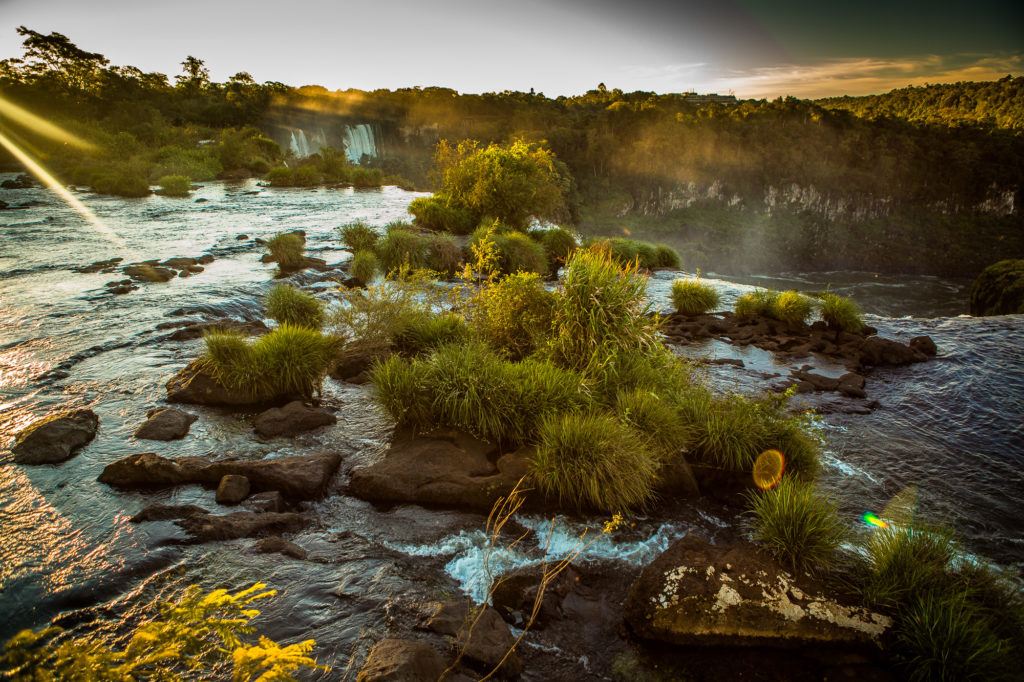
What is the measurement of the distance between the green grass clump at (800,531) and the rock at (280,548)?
15.7ft

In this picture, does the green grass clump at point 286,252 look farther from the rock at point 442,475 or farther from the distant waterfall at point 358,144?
the distant waterfall at point 358,144

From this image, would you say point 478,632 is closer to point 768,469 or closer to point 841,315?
point 768,469

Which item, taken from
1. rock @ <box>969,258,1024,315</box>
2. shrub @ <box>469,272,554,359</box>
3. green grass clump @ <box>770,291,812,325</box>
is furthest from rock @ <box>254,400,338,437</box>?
rock @ <box>969,258,1024,315</box>

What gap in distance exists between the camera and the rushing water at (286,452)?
14.9 feet

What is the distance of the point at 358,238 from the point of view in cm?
1820

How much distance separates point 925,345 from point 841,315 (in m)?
1.92

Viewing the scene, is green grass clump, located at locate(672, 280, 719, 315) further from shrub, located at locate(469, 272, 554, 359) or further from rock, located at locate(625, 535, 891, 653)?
rock, located at locate(625, 535, 891, 653)

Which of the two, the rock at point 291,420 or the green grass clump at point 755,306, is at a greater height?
the rock at point 291,420

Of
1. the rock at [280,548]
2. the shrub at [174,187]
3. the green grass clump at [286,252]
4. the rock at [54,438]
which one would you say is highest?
the shrub at [174,187]

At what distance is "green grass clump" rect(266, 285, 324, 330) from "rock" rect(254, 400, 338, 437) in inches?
152

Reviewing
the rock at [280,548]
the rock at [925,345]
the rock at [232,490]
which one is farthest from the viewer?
the rock at [925,345]

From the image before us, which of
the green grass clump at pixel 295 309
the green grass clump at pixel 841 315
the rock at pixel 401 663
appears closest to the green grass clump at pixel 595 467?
the rock at pixel 401 663

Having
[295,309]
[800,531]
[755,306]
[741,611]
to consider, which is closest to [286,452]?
[295,309]

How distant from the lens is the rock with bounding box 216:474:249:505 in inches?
226
